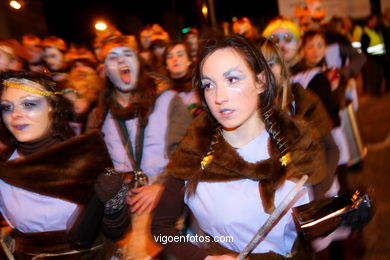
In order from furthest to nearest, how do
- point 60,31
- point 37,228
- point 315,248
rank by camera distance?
point 60,31 → point 37,228 → point 315,248

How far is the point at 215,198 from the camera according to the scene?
185cm

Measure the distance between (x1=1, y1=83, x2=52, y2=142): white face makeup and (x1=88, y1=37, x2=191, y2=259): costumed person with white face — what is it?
33.2 inches

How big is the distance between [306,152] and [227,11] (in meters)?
22.9

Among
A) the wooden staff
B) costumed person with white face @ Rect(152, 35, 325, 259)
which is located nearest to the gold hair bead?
costumed person with white face @ Rect(152, 35, 325, 259)

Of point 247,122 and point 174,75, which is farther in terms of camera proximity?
point 174,75

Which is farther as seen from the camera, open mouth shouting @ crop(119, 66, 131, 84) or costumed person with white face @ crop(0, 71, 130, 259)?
open mouth shouting @ crop(119, 66, 131, 84)

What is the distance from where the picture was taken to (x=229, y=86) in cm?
182

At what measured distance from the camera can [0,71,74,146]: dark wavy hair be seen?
243 cm

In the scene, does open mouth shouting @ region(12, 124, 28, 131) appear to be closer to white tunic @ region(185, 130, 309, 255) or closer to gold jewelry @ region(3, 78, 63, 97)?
gold jewelry @ region(3, 78, 63, 97)

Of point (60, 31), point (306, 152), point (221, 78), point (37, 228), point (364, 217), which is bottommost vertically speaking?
point (37, 228)

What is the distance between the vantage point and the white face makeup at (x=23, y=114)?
7.72 feet

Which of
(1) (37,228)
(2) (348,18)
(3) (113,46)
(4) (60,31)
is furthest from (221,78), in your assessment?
(4) (60,31)

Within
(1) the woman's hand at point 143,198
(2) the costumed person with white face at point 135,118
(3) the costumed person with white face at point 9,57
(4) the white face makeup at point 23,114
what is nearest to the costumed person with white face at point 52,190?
(4) the white face makeup at point 23,114

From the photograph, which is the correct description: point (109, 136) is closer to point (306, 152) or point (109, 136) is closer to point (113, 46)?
point (113, 46)
